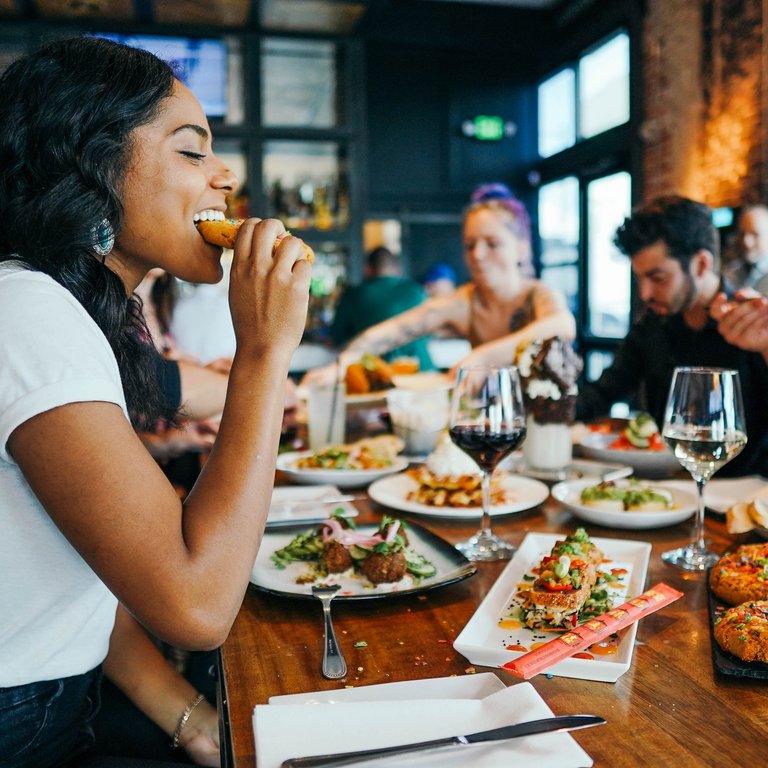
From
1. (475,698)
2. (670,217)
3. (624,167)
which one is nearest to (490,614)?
(475,698)

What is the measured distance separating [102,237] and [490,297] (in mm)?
2600

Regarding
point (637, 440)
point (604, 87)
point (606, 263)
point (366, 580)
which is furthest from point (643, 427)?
point (604, 87)

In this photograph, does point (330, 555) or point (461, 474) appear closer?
point (330, 555)

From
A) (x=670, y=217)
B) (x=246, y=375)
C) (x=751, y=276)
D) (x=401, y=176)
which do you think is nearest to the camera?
(x=246, y=375)

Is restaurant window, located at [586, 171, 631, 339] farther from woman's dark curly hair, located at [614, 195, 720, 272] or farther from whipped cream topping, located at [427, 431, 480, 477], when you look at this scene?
whipped cream topping, located at [427, 431, 480, 477]

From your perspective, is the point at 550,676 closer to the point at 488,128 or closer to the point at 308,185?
the point at 308,185

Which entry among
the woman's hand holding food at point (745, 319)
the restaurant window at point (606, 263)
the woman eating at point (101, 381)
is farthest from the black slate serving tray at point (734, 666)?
the restaurant window at point (606, 263)

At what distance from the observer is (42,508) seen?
90 centimetres

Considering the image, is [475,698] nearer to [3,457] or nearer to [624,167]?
[3,457]

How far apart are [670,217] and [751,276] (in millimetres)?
2483

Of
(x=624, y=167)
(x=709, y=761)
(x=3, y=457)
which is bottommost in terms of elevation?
(x=709, y=761)

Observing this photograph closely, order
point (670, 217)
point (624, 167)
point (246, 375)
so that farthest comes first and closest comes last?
point (624, 167) → point (670, 217) → point (246, 375)

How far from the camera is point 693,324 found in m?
2.54

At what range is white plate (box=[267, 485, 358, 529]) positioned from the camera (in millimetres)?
1291
